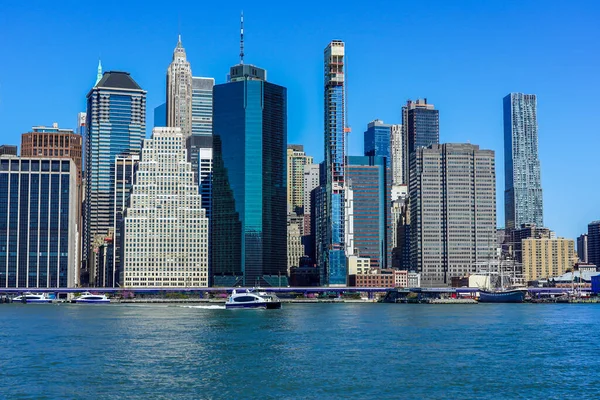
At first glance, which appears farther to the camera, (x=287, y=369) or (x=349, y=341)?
(x=349, y=341)

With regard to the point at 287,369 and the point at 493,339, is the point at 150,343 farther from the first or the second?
the point at 493,339

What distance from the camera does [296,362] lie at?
107 meters

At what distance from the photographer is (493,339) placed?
5418 inches

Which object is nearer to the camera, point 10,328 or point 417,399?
point 417,399

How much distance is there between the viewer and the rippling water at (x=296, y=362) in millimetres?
87250

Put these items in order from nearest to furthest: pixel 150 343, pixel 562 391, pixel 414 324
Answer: pixel 562 391 → pixel 150 343 → pixel 414 324

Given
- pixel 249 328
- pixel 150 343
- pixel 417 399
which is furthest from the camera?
pixel 249 328

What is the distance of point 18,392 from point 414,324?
104 meters

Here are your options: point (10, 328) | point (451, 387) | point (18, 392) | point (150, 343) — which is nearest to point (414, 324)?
point (150, 343)

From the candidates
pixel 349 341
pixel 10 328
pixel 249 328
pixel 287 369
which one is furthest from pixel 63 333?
pixel 287 369

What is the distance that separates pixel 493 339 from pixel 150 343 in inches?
2031

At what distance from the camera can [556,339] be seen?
140 metres

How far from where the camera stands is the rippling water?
286 ft

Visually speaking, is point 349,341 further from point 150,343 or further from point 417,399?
point 417,399
